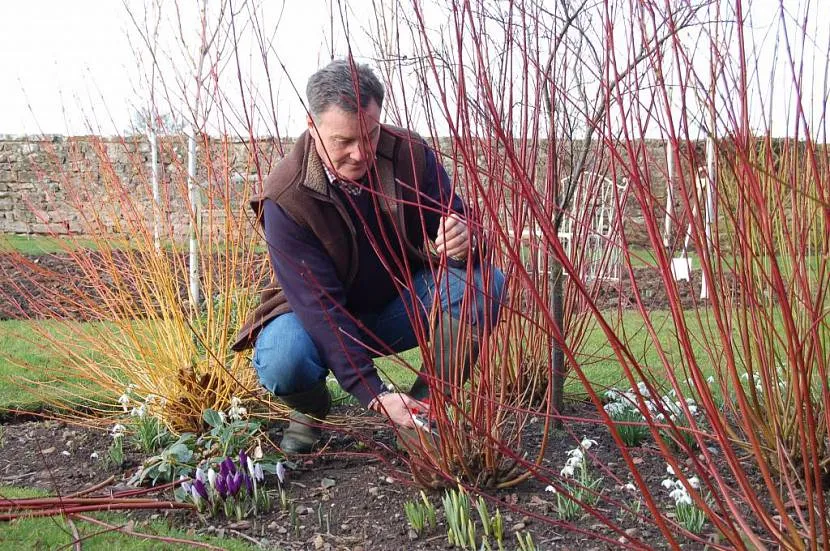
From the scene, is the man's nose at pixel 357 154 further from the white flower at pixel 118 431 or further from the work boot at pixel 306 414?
the white flower at pixel 118 431

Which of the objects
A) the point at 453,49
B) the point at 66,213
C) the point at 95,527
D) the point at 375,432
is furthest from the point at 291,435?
the point at 66,213

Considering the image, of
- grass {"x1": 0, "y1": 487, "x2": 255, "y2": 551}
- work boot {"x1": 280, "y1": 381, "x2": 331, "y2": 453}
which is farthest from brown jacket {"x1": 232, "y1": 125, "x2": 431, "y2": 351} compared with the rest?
grass {"x1": 0, "y1": 487, "x2": 255, "y2": 551}

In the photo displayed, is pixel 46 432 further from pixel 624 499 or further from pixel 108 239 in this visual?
pixel 624 499

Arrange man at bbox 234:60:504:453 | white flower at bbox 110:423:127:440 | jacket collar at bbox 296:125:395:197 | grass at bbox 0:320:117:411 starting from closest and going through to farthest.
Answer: man at bbox 234:60:504:453 < jacket collar at bbox 296:125:395:197 < white flower at bbox 110:423:127:440 < grass at bbox 0:320:117:411

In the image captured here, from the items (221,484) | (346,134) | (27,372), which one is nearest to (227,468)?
(221,484)

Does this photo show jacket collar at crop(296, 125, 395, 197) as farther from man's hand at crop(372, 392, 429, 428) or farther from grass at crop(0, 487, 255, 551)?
grass at crop(0, 487, 255, 551)

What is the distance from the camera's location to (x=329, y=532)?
7.35ft

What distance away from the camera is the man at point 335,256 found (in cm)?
238

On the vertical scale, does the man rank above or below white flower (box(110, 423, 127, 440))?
above

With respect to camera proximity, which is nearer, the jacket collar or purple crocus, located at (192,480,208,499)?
purple crocus, located at (192,480,208,499)

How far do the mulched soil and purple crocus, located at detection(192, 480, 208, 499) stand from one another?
2.9 inches

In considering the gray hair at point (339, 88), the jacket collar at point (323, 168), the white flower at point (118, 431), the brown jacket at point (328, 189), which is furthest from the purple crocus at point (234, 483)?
the gray hair at point (339, 88)

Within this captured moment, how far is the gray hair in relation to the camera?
2.31 metres

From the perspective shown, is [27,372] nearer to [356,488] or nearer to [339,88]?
[356,488]
